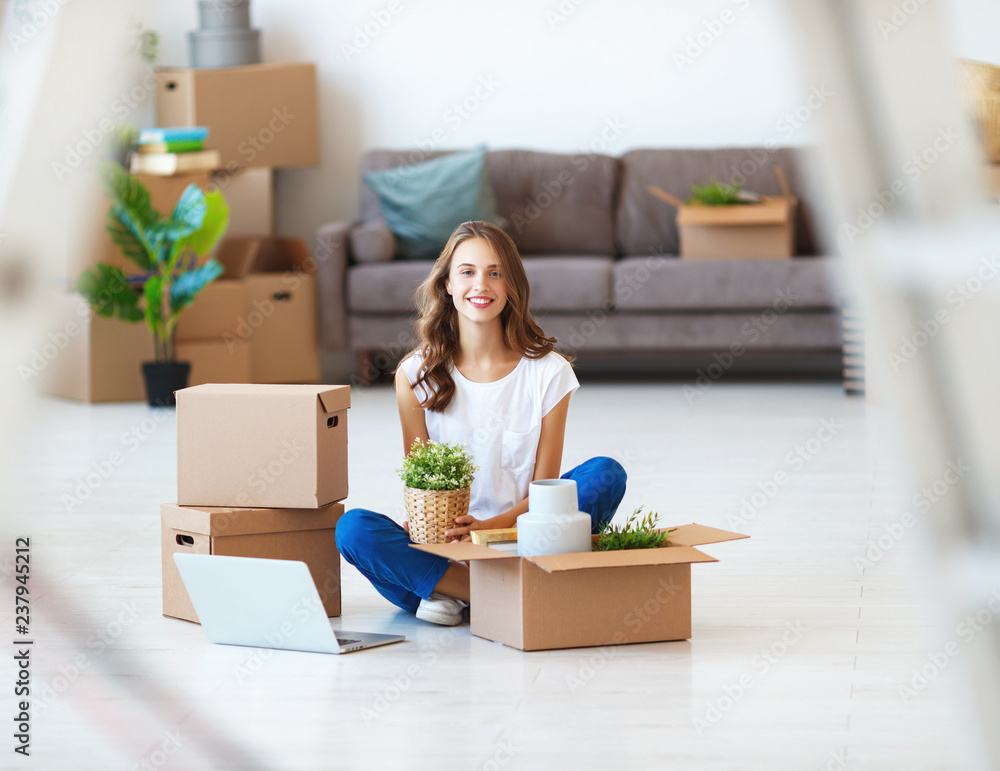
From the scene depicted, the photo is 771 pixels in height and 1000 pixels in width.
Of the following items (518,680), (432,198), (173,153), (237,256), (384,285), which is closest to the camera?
(518,680)

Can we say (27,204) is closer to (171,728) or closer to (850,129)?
(850,129)

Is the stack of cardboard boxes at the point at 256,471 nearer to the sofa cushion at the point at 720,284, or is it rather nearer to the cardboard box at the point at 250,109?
the sofa cushion at the point at 720,284

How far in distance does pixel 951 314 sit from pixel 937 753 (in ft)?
4.23

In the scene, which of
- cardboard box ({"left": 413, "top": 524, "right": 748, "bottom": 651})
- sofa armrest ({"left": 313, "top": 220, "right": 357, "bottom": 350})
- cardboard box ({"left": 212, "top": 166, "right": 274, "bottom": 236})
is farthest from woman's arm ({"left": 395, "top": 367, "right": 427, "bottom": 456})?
cardboard box ({"left": 212, "top": 166, "right": 274, "bottom": 236})

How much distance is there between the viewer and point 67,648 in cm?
200

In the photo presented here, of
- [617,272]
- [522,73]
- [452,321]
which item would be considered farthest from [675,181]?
[452,321]

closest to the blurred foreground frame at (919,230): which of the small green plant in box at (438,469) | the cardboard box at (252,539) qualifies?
the small green plant in box at (438,469)

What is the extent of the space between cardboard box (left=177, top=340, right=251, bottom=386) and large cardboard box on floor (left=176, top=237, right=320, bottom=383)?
3cm

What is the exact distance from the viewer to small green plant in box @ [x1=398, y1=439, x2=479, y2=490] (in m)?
2.00

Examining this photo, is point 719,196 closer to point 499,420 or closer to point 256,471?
point 499,420

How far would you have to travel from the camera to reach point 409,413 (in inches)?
84.9

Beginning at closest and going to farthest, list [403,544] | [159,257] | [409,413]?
[403,544] → [409,413] → [159,257]

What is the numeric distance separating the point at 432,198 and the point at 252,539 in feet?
10.8

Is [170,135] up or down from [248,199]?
up
